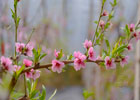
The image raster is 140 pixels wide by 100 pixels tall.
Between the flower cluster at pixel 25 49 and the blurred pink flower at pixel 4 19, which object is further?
the blurred pink flower at pixel 4 19

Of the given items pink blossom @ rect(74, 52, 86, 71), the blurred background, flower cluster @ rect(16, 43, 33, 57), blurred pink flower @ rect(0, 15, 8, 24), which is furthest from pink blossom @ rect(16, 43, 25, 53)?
the blurred background

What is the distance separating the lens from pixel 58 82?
7.82 feet

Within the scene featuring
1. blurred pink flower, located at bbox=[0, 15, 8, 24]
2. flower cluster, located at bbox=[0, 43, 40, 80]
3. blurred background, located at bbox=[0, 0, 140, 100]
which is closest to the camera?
flower cluster, located at bbox=[0, 43, 40, 80]

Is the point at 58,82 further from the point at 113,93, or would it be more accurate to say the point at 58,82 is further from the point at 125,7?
the point at 125,7

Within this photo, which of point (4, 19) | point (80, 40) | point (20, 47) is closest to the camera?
point (20, 47)

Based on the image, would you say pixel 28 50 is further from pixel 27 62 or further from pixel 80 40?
pixel 80 40

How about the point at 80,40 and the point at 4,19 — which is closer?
the point at 4,19

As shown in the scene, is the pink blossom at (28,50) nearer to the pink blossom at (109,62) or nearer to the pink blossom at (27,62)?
the pink blossom at (27,62)

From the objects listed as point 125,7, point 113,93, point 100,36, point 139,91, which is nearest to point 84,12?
point 125,7

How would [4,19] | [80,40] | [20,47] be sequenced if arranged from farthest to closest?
[80,40], [4,19], [20,47]

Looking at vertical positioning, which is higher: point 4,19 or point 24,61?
point 4,19

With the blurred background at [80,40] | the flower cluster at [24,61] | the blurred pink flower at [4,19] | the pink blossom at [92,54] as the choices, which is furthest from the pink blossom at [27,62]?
the blurred background at [80,40]

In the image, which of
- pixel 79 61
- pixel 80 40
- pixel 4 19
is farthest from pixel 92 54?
pixel 80 40

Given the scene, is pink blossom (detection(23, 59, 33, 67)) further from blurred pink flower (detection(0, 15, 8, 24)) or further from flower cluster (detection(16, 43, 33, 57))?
blurred pink flower (detection(0, 15, 8, 24))
